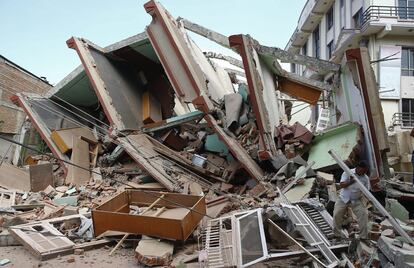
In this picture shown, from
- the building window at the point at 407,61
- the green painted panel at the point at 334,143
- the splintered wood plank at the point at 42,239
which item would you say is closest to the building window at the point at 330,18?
the building window at the point at 407,61

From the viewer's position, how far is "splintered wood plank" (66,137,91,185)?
30.9 ft

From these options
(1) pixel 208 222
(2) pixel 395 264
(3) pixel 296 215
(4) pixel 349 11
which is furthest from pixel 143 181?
(4) pixel 349 11

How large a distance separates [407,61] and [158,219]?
1830 cm

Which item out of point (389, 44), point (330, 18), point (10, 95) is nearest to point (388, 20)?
point (389, 44)

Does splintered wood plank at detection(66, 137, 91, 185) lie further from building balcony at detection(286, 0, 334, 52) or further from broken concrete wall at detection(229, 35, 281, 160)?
building balcony at detection(286, 0, 334, 52)

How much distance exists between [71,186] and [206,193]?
358 centimetres

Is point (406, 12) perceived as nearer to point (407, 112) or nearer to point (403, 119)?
point (407, 112)

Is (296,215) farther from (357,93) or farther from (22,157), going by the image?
(22,157)

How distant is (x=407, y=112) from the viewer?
60.3 feet

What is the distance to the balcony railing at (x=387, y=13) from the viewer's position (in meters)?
18.2

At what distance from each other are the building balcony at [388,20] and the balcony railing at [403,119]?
424cm

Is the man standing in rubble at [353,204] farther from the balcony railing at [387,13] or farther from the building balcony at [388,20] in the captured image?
the balcony railing at [387,13]

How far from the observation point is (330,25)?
78.2ft

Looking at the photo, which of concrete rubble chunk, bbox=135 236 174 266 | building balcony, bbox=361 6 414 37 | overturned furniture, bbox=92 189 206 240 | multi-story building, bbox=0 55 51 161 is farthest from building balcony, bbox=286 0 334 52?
concrete rubble chunk, bbox=135 236 174 266
